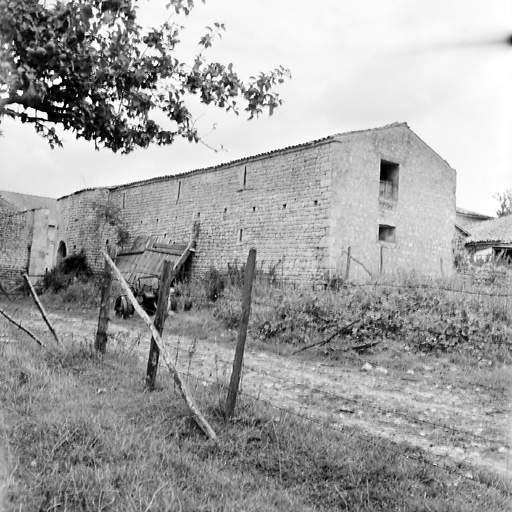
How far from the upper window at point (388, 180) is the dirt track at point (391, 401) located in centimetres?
793

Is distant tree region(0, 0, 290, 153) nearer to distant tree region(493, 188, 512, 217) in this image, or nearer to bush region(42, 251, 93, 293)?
bush region(42, 251, 93, 293)

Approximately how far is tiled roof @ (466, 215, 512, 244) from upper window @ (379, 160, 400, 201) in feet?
35.9

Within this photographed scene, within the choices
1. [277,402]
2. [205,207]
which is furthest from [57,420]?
[205,207]

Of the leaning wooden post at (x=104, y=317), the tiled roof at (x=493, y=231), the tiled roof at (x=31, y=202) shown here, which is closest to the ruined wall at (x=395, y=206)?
the leaning wooden post at (x=104, y=317)

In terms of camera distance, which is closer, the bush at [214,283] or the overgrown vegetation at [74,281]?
the bush at [214,283]

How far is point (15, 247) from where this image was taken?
24.0m

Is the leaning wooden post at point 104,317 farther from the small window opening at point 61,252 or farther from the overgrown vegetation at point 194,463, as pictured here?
the small window opening at point 61,252

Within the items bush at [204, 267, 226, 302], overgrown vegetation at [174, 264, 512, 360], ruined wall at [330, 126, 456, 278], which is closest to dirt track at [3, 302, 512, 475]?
overgrown vegetation at [174, 264, 512, 360]

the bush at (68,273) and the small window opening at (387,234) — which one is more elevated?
the small window opening at (387,234)

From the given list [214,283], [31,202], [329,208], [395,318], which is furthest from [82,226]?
[395,318]

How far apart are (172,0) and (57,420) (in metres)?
3.76

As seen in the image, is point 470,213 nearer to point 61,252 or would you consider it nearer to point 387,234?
point 387,234

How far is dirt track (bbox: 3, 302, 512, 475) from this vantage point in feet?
14.2

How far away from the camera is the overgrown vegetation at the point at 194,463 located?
2.80m
